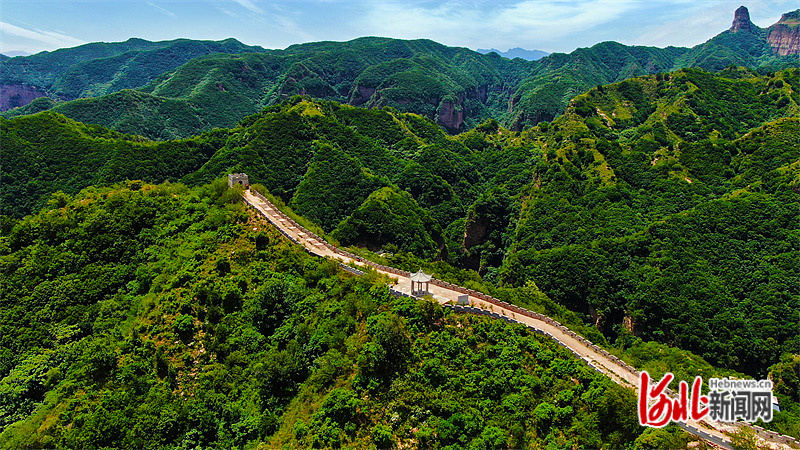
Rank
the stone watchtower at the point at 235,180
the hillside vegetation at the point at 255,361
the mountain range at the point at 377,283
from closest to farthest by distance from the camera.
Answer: the hillside vegetation at the point at 255,361, the mountain range at the point at 377,283, the stone watchtower at the point at 235,180

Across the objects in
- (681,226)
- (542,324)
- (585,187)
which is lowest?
(542,324)

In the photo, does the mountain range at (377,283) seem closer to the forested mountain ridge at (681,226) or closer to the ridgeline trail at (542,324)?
the forested mountain ridge at (681,226)

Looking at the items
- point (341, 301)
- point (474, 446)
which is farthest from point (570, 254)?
point (474, 446)

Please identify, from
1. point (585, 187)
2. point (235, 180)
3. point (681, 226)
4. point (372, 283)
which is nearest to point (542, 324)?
point (372, 283)

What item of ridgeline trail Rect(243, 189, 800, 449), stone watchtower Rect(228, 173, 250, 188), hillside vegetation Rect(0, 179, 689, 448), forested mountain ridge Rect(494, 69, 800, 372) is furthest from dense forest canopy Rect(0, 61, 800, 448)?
stone watchtower Rect(228, 173, 250, 188)

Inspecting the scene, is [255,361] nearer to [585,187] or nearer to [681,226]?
[681,226]

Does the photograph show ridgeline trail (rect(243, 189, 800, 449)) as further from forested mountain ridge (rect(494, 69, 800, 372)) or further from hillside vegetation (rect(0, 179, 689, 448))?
forested mountain ridge (rect(494, 69, 800, 372))

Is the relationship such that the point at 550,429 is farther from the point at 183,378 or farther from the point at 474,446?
the point at 183,378

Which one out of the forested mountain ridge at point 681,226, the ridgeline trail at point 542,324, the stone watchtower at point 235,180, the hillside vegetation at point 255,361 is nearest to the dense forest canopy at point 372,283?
the hillside vegetation at point 255,361
